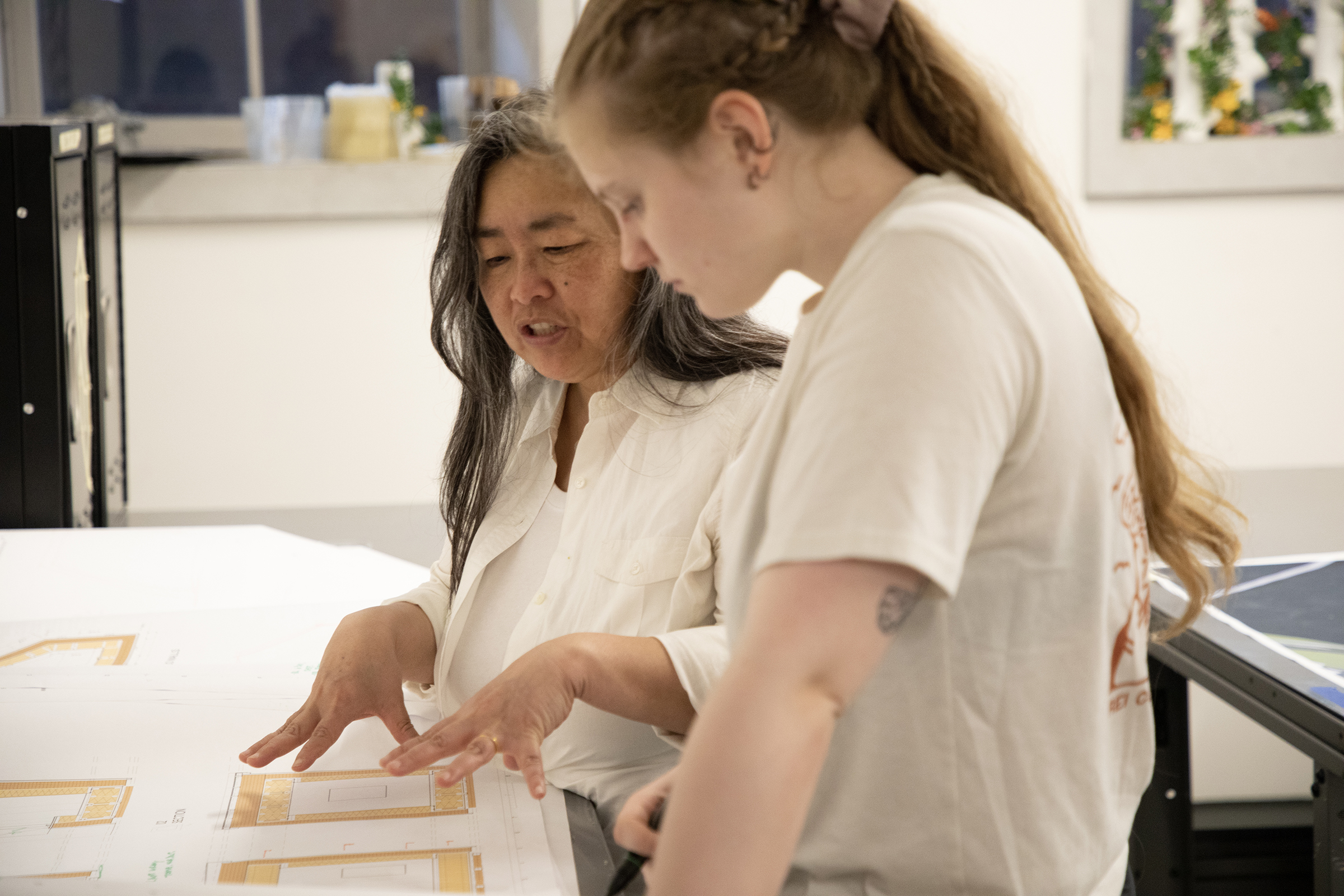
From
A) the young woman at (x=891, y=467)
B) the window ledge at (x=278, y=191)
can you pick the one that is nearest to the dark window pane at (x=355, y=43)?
the window ledge at (x=278, y=191)

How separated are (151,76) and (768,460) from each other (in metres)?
3.52

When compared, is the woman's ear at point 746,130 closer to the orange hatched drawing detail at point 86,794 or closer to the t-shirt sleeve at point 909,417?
the t-shirt sleeve at point 909,417

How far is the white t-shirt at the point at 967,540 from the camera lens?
51 cm

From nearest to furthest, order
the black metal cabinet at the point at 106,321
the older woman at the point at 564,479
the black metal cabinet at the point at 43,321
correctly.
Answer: the older woman at the point at 564,479
the black metal cabinet at the point at 43,321
the black metal cabinet at the point at 106,321

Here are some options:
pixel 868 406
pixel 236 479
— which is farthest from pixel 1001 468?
pixel 236 479

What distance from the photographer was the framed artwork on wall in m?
3.46

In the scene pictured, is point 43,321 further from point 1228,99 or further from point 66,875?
point 1228,99

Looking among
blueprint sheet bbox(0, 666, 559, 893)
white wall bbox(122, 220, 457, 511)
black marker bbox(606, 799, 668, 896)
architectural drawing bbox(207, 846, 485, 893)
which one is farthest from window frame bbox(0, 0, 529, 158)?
black marker bbox(606, 799, 668, 896)

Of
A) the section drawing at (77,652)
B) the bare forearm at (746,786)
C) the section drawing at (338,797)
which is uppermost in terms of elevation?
the bare forearm at (746,786)

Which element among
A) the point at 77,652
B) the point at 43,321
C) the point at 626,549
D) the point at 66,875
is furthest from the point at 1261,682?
the point at 43,321

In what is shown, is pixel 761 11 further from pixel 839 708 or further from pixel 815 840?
pixel 815 840

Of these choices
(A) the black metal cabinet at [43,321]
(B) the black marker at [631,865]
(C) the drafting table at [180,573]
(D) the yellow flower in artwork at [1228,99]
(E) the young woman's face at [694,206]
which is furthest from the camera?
(D) the yellow flower in artwork at [1228,99]

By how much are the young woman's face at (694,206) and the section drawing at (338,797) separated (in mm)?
515

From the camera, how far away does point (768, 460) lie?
59cm
